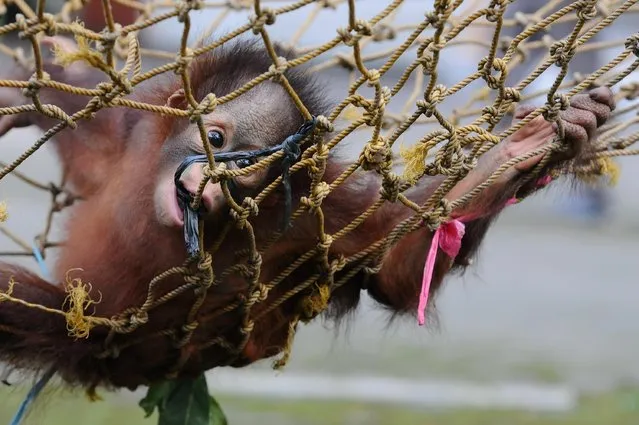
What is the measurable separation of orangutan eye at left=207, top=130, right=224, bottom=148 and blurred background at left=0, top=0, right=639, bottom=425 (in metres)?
2.15

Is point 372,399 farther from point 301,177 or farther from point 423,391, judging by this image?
point 301,177

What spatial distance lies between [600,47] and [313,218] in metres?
1.30

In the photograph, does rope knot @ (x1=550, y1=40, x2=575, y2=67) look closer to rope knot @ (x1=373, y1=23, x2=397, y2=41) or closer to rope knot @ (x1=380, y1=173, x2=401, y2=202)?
rope knot @ (x1=380, y1=173, x2=401, y2=202)

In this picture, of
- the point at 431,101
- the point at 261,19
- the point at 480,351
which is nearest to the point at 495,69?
the point at 431,101

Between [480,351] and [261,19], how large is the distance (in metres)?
5.28

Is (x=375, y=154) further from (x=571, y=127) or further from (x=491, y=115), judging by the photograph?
(x=571, y=127)

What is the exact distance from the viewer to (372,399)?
6.00m

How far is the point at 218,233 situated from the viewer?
2416 mm

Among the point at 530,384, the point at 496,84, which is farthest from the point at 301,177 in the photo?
the point at 530,384

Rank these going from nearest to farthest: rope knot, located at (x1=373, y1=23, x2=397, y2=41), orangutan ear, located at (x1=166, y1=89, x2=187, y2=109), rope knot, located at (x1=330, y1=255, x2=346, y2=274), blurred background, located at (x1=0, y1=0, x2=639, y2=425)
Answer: rope knot, located at (x1=330, y1=255, x2=346, y2=274) → orangutan ear, located at (x1=166, y1=89, x2=187, y2=109) → rope knot, located at (x1=373, y1=23, x2=397, y2=41) → blurred background, located at (x1=0, y1=0, x2=639, y2=425)

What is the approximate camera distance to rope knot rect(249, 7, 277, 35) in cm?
179

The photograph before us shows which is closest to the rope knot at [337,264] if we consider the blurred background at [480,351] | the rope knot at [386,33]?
the rope knot at [386,33]

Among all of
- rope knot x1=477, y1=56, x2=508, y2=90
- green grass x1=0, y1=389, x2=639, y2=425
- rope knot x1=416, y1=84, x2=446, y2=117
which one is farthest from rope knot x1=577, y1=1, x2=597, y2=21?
green grass x1=0, y1=389, x2=639, y2=425

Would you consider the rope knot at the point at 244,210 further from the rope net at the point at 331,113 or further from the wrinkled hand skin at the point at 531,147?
the wrinkled hand skin at the point at 531,147
